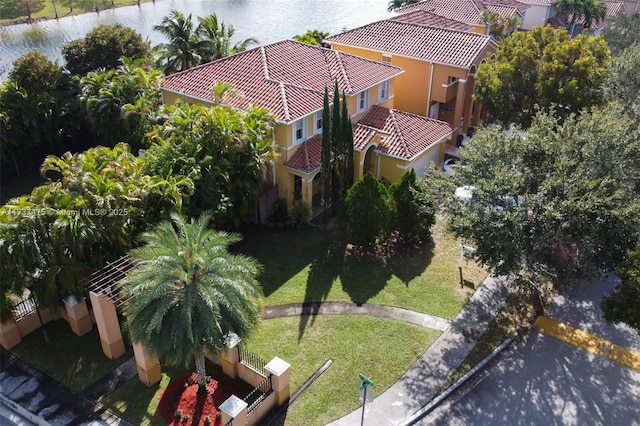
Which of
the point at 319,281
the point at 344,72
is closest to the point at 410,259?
the point at 319,281

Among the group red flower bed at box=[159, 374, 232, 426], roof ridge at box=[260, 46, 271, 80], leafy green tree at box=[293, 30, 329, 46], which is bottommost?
red flower bed at box=[159, 374, 232, 426]

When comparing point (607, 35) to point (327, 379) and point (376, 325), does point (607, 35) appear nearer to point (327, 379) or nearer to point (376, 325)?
point (376, 325)

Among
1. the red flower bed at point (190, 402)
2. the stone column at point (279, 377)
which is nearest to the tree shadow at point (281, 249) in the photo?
the red flower bed at point (190, 402)

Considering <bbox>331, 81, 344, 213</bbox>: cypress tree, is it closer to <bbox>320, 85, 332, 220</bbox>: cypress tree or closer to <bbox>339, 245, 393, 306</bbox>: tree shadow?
<bbox>320, 85, 332, 220</bbox>: cypress tree

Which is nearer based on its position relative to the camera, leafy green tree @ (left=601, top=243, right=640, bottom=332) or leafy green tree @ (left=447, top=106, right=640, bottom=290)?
leafy green tree @ (left=601, top=243, right=640, bottom=332)

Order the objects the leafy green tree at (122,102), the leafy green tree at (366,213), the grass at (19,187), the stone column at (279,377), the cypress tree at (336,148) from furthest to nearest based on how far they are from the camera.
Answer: the grass at (19,187)
the leafy green tree at (122,102)
the cypress tree at (336,148)
the leafy green tree at (366,213)
the stone column at (279,377)

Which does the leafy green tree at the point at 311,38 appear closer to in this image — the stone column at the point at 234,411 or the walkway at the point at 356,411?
the walkway at the point at 356,411

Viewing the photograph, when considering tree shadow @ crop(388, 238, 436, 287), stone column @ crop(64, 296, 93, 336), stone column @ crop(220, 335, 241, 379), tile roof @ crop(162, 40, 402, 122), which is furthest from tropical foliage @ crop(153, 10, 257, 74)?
stone column @ crop(220, 335, 241, 379)
